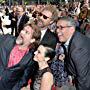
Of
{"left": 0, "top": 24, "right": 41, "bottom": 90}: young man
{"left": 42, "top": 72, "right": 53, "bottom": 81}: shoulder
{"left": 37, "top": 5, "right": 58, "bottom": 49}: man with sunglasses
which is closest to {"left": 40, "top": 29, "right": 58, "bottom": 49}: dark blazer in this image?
{"left": 37, "top": 5, "right": 58, "bottom": 49}: man with sunglasses

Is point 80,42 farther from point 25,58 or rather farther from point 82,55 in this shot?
point 25,58

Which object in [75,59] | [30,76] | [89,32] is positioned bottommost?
[89,32]

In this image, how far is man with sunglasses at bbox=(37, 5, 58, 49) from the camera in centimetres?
582

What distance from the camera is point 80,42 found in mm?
5340

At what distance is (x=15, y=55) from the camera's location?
18.8 feet

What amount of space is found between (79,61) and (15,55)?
3.18 feet

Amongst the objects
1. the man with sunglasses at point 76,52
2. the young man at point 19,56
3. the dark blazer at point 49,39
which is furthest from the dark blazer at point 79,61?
the young man at point 19,56

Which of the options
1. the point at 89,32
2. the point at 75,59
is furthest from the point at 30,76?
the point at 89,32

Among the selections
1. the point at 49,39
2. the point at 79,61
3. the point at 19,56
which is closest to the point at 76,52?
the point at 79,61

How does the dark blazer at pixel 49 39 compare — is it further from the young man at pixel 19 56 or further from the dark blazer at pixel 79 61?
the dark blazer at pixel 79 61

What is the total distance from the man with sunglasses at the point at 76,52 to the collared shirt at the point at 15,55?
2.34 ft

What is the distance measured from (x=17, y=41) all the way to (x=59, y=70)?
69 centimetres

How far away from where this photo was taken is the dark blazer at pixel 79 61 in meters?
5.27

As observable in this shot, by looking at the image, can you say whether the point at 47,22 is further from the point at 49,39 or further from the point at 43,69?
the point at 43,69
